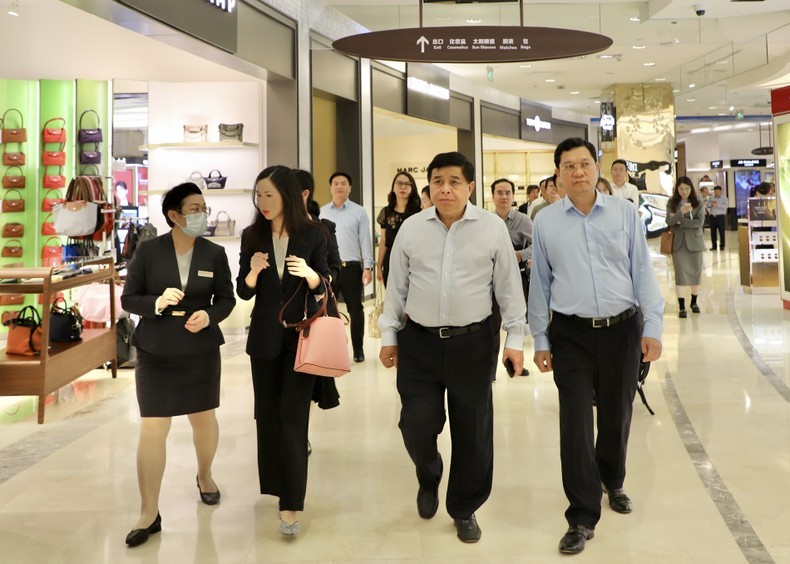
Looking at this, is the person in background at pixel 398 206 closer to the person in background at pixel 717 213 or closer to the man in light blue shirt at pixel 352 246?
the man in light blue shirt at pixel 352 246

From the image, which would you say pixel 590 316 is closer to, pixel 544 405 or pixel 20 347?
pixel 544 405

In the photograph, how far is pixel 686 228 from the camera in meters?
9.36

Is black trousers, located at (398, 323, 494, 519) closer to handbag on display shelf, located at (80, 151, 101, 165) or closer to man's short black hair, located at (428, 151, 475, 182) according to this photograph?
man's short black hair, located at (428, 151, 475, 182)

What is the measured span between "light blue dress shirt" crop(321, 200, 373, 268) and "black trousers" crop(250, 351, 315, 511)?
144 inches

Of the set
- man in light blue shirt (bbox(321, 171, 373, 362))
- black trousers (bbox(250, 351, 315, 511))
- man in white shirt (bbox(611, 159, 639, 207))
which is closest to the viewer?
black trousers (bbox(250, 351, 315, 511))

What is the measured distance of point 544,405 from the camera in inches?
212

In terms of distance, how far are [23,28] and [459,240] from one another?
6.40 meters

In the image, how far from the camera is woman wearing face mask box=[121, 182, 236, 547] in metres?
3.26

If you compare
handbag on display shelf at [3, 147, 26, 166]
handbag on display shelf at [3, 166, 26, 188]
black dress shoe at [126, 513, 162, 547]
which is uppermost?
handbag on display shelf at [3, 147, 26, 166]

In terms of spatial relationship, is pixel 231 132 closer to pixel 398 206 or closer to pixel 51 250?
pixel 51 250

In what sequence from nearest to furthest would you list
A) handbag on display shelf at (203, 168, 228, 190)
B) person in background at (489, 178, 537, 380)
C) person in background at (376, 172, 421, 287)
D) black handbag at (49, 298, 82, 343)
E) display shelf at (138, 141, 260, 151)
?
black handbag at (49, 298, 82, 343), person in background at (489, 178, 537, 380), person in background at (376, 172, 421, 287), display shelf at (138, 141, 260, 151), handbag on display shelf at (203, 168, 228, 190)

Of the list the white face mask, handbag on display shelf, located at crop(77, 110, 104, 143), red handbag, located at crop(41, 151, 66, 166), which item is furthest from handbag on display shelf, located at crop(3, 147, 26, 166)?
the white face mask

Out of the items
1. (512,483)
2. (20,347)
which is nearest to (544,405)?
(512,483)

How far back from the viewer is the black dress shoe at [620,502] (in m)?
3.40
